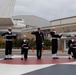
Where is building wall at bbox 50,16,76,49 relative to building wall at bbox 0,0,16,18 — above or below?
below

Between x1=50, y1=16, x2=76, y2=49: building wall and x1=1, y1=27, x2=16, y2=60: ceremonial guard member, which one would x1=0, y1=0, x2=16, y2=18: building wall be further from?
x1=1, y1=27, x2=16, y2=60: ceremonial guard member

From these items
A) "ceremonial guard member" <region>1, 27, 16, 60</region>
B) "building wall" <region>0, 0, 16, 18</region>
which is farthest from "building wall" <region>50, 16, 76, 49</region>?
"ceremonial guard member" <region>1, 27, 16, 60</region>

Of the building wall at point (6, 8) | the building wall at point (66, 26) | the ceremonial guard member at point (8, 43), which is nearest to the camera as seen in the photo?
the ceremonial guard member at point (8, 43)

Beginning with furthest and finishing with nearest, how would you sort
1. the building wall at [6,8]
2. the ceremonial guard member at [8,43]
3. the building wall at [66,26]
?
1. the building wall at [66,26]
2. the building wall at [6,8]
3. the ceremonial guard member at [8,43]

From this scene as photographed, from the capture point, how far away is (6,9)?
44188mm

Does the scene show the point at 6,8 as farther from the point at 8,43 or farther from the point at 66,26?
the point at 8,43

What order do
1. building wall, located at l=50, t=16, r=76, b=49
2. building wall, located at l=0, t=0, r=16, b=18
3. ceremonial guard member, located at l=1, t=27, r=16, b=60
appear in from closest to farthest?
ceremonial guard member, located at l=1, t=27, r=16, b=60
building wall, located at l=0, t=0, r=16, b=18
building wall, located at l=50, t=16, r=76, b=49

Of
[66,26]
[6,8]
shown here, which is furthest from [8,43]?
[66,26]

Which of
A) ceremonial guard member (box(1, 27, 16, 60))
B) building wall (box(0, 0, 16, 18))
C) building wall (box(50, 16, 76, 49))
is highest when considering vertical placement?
building wall (box(0, 0, 16, 18))

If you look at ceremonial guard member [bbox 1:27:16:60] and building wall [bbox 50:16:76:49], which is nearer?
ceremonial guard member [bbox 1:27:16:60]

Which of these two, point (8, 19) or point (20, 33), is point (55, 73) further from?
point (20, 33)

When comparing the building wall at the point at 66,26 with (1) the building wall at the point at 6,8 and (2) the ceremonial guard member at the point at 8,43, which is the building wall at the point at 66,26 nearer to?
(1) the building wall at the point at 6,8

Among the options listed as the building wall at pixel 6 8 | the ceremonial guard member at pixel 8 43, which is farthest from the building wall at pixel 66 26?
the ceremonial guard member at pixel 8 43

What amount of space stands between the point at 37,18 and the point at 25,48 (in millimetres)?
80022
